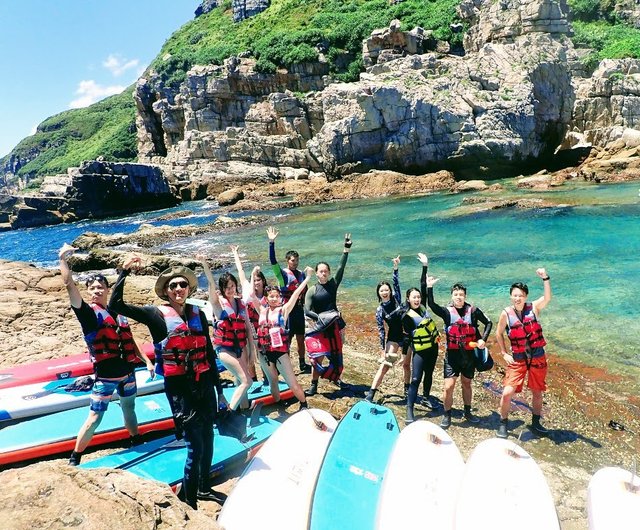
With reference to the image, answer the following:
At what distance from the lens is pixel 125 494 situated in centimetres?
275

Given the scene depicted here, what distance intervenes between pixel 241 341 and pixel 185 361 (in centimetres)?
160

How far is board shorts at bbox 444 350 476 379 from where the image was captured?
543 centimetres

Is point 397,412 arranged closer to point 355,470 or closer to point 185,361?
point 355,470

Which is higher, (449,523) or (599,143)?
(599,143)

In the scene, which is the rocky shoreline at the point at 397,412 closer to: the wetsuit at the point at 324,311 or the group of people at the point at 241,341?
the group of people at the point at 241,341

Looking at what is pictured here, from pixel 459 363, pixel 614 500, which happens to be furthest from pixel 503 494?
pixel 459 363

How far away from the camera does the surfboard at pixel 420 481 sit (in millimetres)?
3561

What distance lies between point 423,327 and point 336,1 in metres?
80.7

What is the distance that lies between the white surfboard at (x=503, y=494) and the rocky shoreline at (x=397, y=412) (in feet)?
1.96

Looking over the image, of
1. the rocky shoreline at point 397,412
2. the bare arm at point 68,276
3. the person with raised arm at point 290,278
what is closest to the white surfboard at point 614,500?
the rocky shoreline at point 397,412

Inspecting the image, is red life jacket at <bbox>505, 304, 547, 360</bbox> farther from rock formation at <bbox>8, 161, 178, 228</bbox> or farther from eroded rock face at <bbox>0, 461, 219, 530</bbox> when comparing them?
rock formation at <bbox>8, 161, 178, 228</bbox>

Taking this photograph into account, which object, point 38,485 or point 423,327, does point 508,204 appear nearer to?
point 423,327

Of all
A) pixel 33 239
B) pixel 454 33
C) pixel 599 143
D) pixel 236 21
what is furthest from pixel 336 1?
pixel 33 239

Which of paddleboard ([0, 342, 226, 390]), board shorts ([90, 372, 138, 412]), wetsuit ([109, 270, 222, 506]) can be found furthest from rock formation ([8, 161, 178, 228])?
wetsuit ([109, 270, 222, 506])
